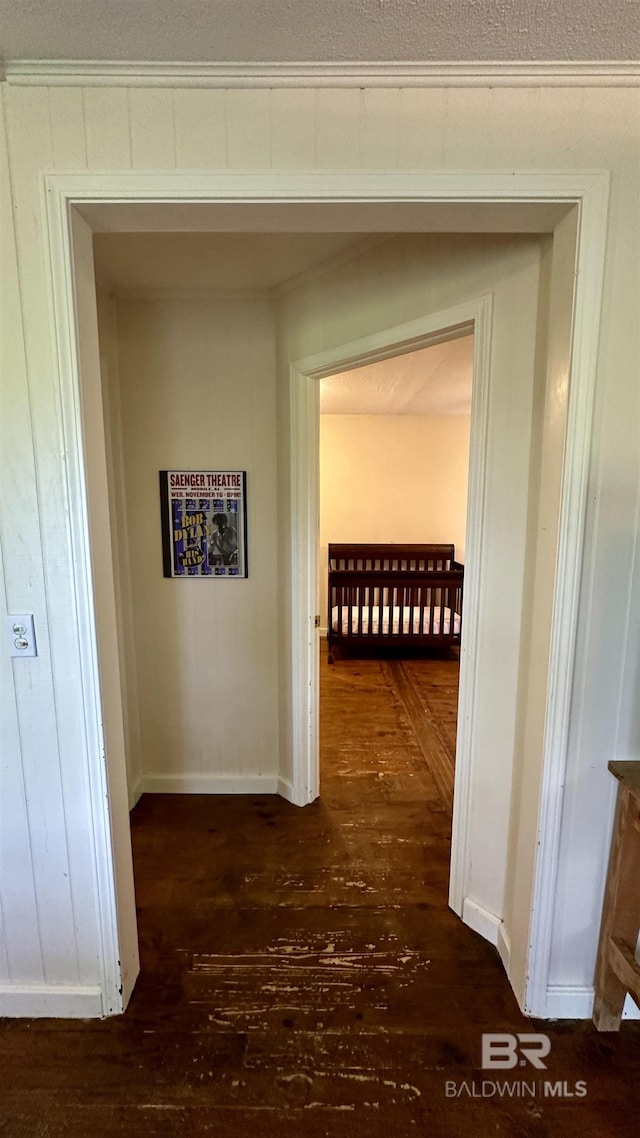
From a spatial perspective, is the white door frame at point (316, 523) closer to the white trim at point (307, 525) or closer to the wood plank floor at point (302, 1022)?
the white trim at point (307, 525)

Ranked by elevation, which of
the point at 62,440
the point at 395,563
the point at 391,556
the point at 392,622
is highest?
the point at 62,440

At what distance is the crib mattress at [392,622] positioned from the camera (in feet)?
14.6

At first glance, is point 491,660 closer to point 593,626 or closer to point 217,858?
point 593,626

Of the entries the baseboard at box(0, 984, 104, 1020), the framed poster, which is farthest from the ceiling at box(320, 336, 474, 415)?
the baseboard at box(0, 984, 104, 1020)

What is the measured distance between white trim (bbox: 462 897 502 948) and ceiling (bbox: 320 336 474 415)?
2463 millimetres

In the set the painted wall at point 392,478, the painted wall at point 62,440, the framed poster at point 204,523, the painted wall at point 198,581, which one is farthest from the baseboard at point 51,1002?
the painted wall at point 392,478

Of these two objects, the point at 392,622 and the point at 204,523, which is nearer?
the point at 204,523

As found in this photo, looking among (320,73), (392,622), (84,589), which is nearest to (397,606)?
(392,622)

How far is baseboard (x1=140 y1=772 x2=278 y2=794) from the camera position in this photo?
260cm

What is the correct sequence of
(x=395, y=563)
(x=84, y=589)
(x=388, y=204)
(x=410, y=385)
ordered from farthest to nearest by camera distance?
(x=395, y=563) < (x=410, y=385) < (x=84, y=589) < (x=388, y=204)

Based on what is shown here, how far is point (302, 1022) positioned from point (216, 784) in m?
1.29

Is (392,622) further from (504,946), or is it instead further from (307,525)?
(504,946)

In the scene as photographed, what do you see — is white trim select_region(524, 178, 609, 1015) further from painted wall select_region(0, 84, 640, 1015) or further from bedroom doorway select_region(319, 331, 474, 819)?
bedroom doorway select_region(319, 331, 474, 819)

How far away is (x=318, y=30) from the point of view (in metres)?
1.04
